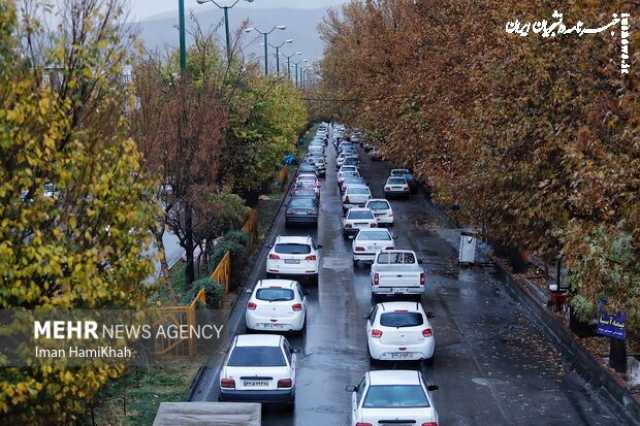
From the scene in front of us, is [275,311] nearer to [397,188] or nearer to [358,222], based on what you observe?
[358,222]

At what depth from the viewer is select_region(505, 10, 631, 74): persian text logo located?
48.2ft

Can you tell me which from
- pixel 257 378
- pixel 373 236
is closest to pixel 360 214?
pixel 373 236

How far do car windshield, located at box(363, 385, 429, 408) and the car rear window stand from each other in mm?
14730

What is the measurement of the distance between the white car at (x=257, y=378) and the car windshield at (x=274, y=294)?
214 inches

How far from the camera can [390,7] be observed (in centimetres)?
5162

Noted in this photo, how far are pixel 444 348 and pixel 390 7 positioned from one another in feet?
107

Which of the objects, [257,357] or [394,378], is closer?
[394,378]

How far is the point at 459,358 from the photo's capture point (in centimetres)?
2188

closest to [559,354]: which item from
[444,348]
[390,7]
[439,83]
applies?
[444,348]

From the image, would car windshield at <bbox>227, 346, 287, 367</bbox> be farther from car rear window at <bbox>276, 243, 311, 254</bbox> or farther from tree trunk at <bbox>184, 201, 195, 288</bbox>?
car rear window at <bbox>276, 243, 311, 254</bbox>

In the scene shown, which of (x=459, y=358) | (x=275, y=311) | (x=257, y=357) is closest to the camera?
(x=257, y=357)

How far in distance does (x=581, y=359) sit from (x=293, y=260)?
1120cm

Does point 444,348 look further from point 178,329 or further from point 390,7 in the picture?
point 390,7

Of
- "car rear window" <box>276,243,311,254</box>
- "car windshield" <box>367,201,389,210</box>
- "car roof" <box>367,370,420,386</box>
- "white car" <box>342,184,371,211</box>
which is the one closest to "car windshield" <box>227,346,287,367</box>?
"car roof" <box>367,370,420,386</box>
